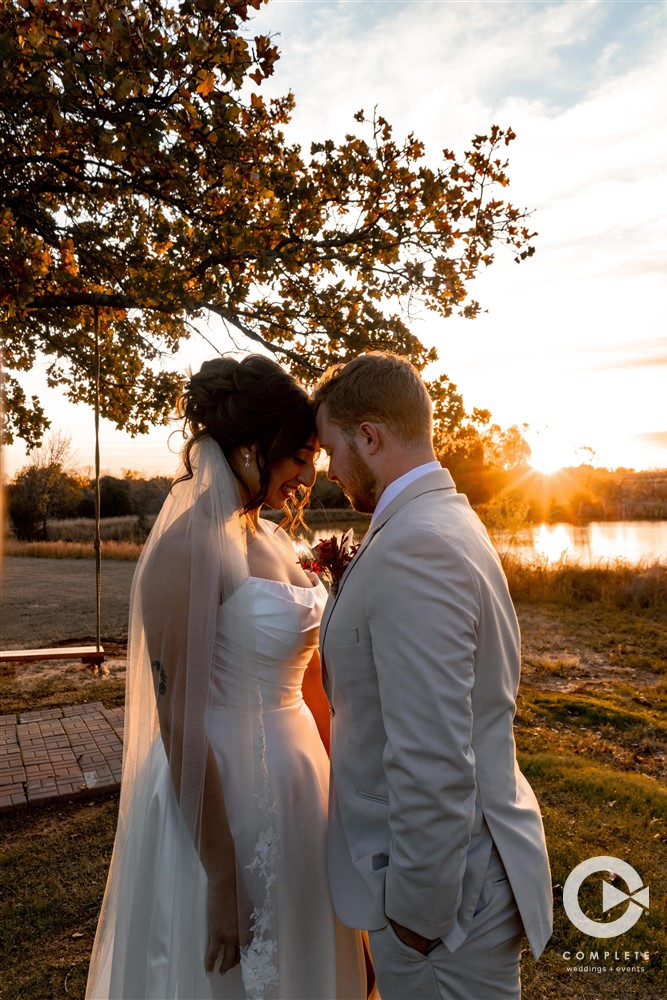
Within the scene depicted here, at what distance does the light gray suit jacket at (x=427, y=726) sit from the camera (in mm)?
1499

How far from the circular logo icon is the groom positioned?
2.32m

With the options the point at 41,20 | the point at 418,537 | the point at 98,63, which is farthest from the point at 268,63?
the point at 418,537

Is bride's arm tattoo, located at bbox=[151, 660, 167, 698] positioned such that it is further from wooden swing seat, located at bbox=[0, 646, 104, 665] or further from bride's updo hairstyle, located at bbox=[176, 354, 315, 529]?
wooden swing seat, located at bbox=[0, 646, 104, 665]

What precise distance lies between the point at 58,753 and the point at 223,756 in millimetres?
4312

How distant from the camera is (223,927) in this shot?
6.46ft

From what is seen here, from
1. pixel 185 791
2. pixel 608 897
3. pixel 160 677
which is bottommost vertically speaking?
pixel 608 897

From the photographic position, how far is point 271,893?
6.55 ft

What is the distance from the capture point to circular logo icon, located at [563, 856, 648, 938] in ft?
11.8

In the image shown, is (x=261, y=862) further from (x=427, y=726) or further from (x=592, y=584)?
(x=592, y=584)

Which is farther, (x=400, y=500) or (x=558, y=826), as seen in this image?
(x=558, y=826)

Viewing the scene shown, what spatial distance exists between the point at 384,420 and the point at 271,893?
4.70 feet

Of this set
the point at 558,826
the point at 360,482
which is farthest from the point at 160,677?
the point at 558,826

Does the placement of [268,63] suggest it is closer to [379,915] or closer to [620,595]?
[379,915]

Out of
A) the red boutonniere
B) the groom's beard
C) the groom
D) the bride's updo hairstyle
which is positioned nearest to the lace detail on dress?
the groom
